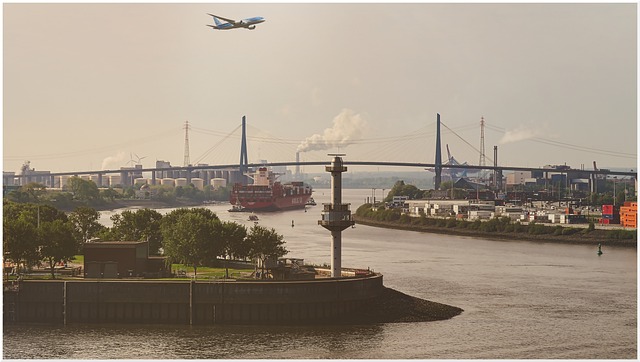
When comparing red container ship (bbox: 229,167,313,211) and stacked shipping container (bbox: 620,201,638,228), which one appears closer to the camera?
stacked shipping container (bbox: 620,201,638,228)

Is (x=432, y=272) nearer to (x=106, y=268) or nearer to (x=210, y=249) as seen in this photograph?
(x=210, y=249)

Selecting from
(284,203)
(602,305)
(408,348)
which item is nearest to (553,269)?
(602,305)

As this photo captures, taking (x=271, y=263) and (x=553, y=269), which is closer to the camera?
(x=271, y=263)

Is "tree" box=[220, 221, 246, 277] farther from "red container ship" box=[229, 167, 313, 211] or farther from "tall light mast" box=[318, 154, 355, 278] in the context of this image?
"red container ship" box=[229, 167, 313, 211]

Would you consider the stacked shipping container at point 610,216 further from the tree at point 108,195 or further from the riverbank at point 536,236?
the tree at point 108,195

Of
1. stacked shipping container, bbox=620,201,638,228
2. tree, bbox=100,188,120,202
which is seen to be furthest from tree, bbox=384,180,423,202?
stacked shipping container, bbox=620,201,638,228

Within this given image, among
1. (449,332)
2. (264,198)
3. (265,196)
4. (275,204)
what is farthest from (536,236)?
(275,204)
